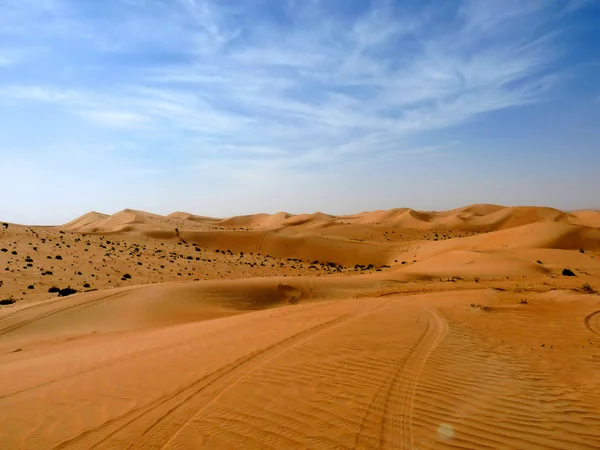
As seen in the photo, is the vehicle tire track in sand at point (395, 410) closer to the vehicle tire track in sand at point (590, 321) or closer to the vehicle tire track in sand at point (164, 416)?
the vehicle tire track in sand at point (164, 416)

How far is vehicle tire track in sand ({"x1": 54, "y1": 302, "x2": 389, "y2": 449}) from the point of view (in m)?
4.27

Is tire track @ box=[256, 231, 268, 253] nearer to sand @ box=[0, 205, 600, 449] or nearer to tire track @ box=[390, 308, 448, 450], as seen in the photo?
sand @ box=[0, 205, 600, 449]

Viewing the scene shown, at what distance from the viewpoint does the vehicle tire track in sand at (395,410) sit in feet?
13.3

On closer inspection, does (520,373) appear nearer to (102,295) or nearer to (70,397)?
(70,397)

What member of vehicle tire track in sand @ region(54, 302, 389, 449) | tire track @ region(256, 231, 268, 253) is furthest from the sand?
tire track @ region(256, 231, 268, 253)

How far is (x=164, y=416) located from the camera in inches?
188

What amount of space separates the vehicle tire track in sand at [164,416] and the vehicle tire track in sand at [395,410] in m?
2.01

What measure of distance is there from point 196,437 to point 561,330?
807 cm

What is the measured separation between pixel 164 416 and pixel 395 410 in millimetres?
2730

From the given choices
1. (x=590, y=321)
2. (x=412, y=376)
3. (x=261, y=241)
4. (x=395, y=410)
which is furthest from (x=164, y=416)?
(x=261, y=241)

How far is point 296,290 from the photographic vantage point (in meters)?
18.2

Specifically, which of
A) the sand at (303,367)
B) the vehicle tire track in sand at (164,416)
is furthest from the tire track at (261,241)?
the vehicle tire track in sand at (164,416)

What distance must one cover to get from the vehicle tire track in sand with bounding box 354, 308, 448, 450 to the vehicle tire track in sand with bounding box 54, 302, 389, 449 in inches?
79.0

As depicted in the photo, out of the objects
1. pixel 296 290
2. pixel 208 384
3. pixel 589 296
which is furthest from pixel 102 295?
pixel 589 296
